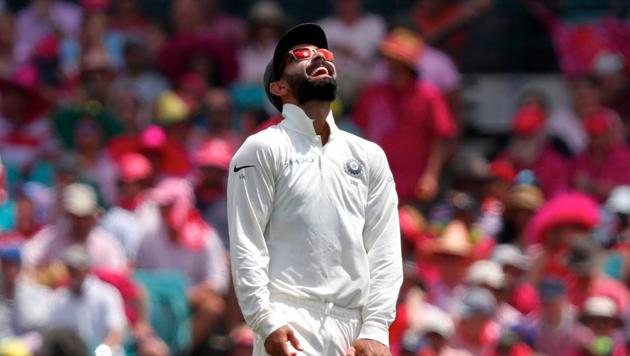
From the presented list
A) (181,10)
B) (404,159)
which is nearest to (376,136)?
(404,159)

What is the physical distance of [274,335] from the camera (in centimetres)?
621

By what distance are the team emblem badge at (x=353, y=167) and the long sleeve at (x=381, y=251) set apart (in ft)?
0.23

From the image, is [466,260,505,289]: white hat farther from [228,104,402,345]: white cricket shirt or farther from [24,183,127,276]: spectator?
[228,104,402,345]: white cricket shirt

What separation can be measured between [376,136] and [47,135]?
2725 millimetres

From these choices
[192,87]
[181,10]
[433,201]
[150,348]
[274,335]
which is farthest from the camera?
[181,10]

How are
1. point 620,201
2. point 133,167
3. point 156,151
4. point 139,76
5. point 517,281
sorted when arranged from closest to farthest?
1. point 517,281
2. point 620,201
3. point 133,167
4. point 156,151
5. point 139,76

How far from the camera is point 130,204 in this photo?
11.9 meters

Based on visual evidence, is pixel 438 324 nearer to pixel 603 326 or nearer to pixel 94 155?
pixel 603 326

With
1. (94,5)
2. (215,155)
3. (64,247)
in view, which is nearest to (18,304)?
(64,247)

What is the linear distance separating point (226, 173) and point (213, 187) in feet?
0.54

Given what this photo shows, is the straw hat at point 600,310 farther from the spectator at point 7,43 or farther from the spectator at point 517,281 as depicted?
the spectator at point 7,43

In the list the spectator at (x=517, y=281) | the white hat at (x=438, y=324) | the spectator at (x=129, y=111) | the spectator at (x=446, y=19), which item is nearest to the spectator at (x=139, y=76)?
the spectator at (x=129, y=111)

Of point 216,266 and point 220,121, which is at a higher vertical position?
point 220,121

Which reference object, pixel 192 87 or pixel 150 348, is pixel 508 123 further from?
pixel 150 348
